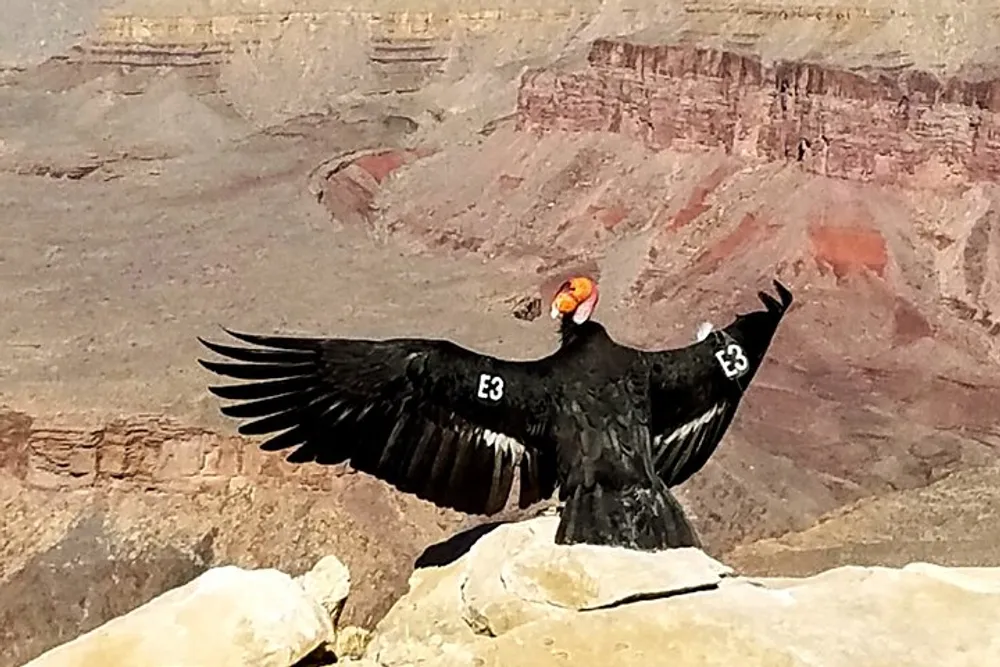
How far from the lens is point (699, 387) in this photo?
5.39 feet

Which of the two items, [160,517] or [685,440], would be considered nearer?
[685,440]

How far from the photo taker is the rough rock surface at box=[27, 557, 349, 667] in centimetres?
143

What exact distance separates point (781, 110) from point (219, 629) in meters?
1.34

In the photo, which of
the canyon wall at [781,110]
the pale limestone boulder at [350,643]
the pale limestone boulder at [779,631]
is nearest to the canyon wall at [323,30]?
the canyon wall at [781,110]

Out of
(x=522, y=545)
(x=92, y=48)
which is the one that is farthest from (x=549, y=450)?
(x=92, y=48)

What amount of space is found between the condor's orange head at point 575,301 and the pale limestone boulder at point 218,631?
1.49 feet

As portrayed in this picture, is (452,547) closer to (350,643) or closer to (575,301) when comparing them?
(350,643)

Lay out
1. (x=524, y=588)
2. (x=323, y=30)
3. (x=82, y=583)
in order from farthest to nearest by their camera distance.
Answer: (x=323, y=30)
(x=82, y=583)
(x=524, y=588)

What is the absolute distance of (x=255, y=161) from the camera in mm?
2215

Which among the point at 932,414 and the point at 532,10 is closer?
the point at 932,414

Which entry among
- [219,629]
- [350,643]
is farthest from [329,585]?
[219,629]

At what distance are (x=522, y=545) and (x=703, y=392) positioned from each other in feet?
0.97

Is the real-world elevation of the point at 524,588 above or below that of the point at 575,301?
below

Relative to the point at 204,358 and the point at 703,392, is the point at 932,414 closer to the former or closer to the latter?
the point at 703,392
